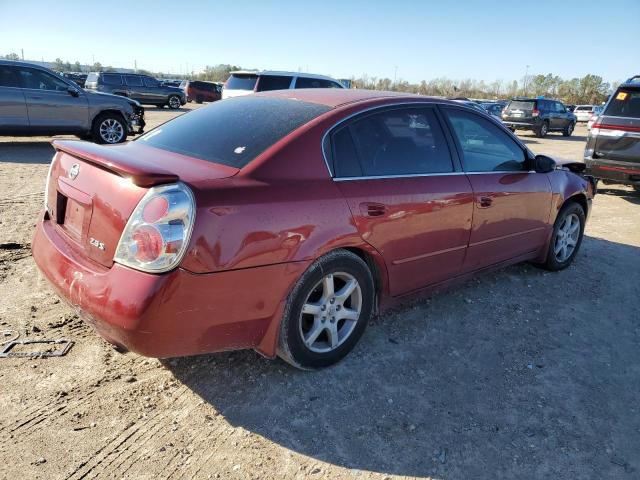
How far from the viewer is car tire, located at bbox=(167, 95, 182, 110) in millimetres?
28086

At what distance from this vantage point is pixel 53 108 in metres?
11.0

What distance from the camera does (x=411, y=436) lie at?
259 cm

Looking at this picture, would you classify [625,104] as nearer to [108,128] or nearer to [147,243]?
[147,243]

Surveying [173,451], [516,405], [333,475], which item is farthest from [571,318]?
[173,451]

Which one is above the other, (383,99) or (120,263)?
(383,99)

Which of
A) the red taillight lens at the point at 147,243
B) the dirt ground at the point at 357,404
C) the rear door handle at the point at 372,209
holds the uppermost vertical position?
the rear door handle at the point at 372,209

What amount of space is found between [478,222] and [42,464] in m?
3.11

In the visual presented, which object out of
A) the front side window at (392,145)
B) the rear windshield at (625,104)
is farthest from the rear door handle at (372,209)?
the rear windshield at (625,104)

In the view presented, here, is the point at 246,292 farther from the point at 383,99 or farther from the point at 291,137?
the point at 383,99

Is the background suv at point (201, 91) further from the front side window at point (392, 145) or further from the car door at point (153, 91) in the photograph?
the front side window at point (392, 145)

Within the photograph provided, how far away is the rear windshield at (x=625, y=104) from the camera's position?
8531mm

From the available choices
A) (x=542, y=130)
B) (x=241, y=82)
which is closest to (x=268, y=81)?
(x=241, y=82)

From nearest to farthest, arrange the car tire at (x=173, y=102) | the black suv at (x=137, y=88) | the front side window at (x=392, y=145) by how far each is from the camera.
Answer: the front side window at (x=392, y=145)
the black suv at (x=137, y=88)
the car tire at (x=173, y=102)

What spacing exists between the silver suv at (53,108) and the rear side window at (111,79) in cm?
1447
